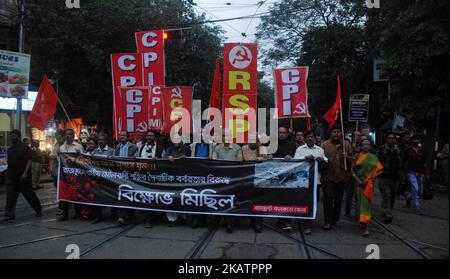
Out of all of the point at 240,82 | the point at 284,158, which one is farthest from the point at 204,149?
the point at 284,158

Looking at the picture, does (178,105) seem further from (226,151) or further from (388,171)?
→ (388,171)

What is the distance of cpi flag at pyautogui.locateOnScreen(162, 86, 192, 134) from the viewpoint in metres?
9.69

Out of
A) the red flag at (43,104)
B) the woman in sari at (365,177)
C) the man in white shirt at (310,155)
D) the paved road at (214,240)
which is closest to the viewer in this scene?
the paved road at (214,240)

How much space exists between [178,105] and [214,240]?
3892mm

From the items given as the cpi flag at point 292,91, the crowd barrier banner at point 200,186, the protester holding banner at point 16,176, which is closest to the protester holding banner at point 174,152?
the crowd barrier banner at point 200,186

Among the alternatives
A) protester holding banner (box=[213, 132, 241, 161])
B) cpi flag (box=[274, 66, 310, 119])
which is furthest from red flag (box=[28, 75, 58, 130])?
cpi flag (box=[274, 66, 310, 119])

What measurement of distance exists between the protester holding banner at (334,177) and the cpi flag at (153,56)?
4881 millimetres

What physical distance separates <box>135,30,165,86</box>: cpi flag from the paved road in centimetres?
387

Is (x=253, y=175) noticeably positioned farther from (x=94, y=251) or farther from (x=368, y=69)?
(x=368, y=69)

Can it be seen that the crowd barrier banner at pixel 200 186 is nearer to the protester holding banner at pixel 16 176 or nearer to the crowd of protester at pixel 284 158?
the crowd of protester at pixel 284 158

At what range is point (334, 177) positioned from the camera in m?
7.79

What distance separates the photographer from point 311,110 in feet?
104

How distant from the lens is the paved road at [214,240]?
6070 mm

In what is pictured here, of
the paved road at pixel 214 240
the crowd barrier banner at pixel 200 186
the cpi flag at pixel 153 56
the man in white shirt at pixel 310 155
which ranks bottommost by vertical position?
the paved road at pixel 214 240
